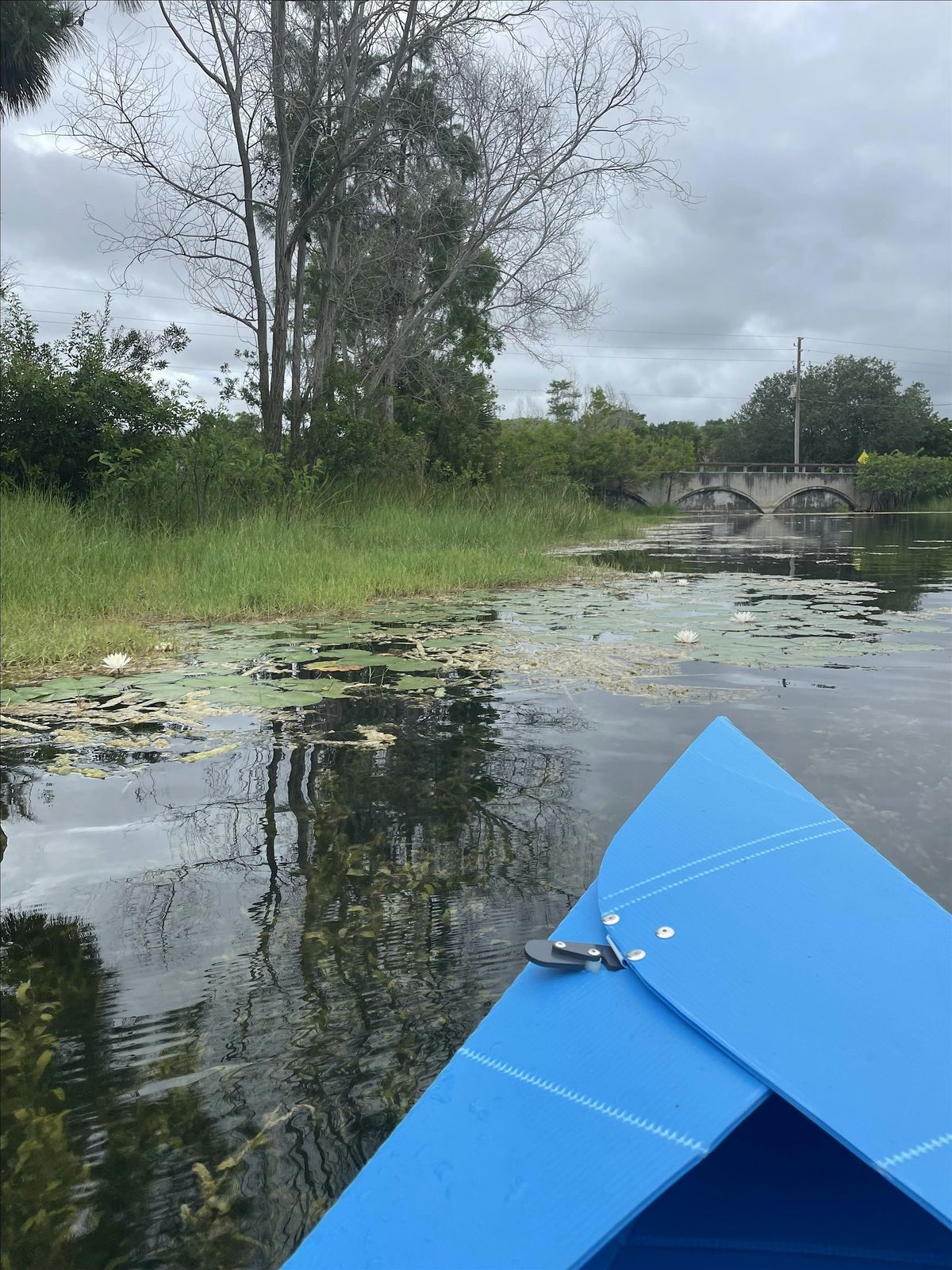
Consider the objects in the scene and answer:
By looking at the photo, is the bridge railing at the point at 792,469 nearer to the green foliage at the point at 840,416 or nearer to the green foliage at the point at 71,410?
the green foliage at the point at 840,416

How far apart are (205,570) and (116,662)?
2.42m

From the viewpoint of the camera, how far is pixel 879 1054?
993 millimetres

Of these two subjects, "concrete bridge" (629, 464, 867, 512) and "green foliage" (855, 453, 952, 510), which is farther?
"concrete bridge" (629, 464, 867, 512)

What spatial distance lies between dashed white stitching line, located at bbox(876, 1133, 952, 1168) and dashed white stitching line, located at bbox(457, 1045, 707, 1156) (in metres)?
0.16

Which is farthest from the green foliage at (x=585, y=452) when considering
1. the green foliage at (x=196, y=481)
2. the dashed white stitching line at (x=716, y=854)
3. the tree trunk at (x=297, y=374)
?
the dashed white stitching line at (x=716, y=854)

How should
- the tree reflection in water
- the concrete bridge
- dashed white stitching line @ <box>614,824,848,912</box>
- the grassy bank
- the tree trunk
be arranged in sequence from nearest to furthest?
the tree reflection in water → dashed white stitching line @ <box>614,824,848,912</box> → the grassy bank → the tree trunk → the concrete bridge

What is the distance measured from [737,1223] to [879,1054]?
0.77ft

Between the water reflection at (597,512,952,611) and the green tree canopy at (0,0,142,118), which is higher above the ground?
the green tree canopy at (0,0,142,118)

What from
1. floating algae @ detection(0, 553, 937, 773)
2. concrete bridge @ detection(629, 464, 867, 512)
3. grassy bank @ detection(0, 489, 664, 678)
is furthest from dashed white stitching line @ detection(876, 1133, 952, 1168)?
concrete bridge @ detection(629, 464, 867, 512)

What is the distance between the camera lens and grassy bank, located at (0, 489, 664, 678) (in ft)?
15.6

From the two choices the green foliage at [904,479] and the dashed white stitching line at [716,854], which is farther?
the green foliage at [904,479]

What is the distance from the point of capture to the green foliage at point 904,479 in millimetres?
44312

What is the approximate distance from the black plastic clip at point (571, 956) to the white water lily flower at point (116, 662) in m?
3.30

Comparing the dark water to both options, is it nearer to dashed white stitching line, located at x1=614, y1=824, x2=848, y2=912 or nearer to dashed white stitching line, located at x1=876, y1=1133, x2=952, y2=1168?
dashed white stitching line, located at x1=614, y1=824, x2=848, y2=912
